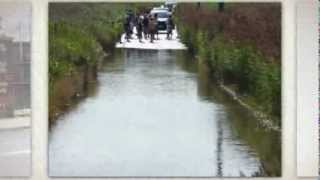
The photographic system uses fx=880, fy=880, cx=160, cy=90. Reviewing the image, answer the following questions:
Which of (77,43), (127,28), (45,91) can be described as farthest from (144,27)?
(45,91)

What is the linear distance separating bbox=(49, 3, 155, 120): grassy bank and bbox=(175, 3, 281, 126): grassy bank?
2.63 ft

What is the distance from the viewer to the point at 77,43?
12.9m

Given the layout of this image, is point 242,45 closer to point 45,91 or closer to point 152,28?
point 152,28

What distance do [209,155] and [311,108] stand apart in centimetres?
161

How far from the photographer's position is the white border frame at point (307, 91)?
12.5 m

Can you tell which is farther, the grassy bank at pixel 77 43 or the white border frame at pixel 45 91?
the grassy bank at pixel 77 43

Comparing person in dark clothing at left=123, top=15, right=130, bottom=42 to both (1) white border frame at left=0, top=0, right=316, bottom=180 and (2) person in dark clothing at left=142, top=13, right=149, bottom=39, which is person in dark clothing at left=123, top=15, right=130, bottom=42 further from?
(1) white border frame at left=0, top=0, right=316, bottom=180

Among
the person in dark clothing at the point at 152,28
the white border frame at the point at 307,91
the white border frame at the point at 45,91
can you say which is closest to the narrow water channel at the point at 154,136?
the white border frame at the point at 45,91

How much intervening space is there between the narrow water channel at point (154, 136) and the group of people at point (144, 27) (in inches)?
29.1

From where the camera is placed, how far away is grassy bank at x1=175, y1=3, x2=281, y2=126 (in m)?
12.6

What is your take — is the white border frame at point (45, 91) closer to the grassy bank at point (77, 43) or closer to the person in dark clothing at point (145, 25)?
the grassy bank at point (77, 43)

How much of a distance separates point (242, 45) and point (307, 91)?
118 centimetres

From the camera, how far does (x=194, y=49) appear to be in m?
13.0

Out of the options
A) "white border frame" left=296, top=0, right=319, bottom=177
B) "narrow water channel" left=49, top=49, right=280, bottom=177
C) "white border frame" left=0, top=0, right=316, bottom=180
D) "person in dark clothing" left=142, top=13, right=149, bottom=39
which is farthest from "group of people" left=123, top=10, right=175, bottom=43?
"white border frame" left=296, top=0, right=319, bottom=177
